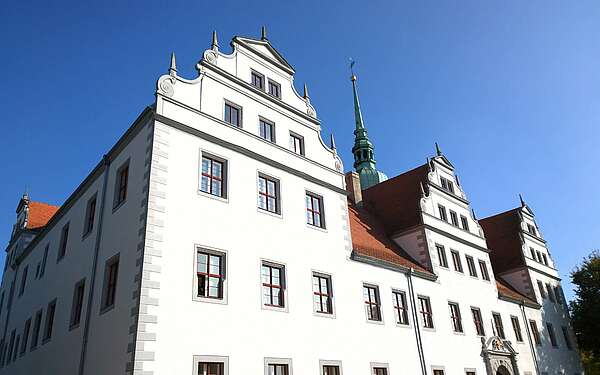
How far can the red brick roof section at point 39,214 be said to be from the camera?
3341 centimetres

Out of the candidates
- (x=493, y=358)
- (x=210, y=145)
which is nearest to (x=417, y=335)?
(x=493, y=358)

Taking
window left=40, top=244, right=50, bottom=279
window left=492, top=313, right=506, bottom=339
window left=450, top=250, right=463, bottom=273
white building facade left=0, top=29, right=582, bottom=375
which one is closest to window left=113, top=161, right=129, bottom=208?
white building facade left=0, top=29, right=582, bottom=375

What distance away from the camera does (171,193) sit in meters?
15.5

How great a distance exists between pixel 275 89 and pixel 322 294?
32.3ft

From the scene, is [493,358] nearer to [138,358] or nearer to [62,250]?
[138,358]

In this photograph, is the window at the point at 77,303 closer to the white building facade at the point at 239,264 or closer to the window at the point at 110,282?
the white building facade at the point at 239,264

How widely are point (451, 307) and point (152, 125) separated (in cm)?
1950

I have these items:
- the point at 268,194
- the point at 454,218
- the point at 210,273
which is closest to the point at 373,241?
the point at 454,218

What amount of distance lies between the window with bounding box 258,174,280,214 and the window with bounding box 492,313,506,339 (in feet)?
61.9

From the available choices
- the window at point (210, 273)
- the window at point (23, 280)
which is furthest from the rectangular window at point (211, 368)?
the window at point (23, 280)

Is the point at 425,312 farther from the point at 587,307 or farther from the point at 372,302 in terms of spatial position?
the point at 587,307

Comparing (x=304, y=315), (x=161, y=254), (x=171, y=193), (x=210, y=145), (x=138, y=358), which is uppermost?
(x=210, y=145)

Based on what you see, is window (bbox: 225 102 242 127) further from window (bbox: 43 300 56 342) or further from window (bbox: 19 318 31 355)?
window (bbox: 19 318 31 355)

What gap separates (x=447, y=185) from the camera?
33.0m
